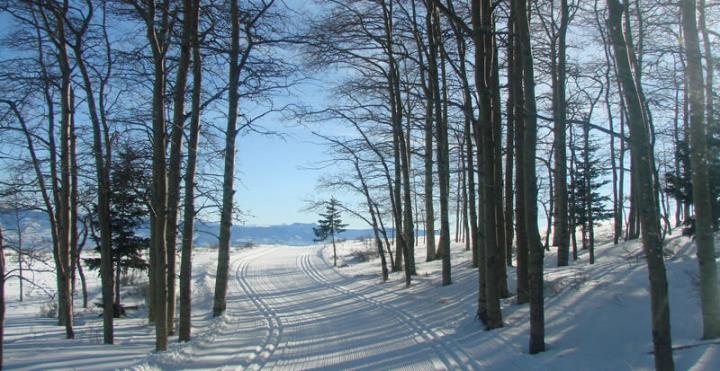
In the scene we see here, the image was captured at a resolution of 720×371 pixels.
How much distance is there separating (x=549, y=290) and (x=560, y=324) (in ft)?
8.85

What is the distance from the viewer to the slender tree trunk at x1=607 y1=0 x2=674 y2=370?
5.29m

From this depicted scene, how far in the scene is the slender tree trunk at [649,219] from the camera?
17.3 feet

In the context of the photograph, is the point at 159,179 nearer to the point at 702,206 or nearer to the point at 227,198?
the point at 227,198

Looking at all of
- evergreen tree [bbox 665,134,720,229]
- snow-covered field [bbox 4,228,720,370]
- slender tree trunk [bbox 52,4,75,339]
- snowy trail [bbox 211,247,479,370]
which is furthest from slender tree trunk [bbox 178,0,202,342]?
evergreen tree [bbox 665,134,720,229]

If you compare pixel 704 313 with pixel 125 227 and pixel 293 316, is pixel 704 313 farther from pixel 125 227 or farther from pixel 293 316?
pixel 125 227

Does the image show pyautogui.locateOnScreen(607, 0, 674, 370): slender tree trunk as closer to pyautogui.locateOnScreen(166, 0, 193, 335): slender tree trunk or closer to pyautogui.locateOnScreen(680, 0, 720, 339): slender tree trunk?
pyautogui.locateOnScreen(680, 0, 720, 339): slender tree trunk

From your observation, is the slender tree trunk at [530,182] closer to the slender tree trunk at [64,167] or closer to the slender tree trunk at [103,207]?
the slender tree trunk at [103,207]

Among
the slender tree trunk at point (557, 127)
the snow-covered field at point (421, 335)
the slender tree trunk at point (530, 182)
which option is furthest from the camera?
the slender tree trunk at point (557, 127)

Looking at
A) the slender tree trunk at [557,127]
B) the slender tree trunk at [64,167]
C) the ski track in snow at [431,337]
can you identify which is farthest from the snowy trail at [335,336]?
the slender tree trunk at [557,127]

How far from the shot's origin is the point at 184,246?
1040 centimetres

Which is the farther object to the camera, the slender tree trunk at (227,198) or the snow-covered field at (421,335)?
the slender tree trunk at (227,198)

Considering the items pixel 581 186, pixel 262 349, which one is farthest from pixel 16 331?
pixel 581 186

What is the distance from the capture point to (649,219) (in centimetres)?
540

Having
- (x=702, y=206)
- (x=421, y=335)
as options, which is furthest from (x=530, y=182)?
(x=421, y=335)
